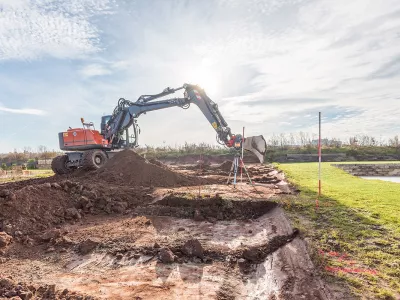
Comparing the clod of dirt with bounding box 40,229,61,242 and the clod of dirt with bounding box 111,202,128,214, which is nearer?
the clod of dirt with bounding box 40,229,61,242

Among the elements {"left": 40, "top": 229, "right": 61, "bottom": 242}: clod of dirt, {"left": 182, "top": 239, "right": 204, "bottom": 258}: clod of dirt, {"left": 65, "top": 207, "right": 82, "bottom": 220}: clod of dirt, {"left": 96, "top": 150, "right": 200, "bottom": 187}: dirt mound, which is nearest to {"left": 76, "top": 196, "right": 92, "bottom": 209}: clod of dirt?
{"left": 65, "top": 207, "right": 82, "bottom": 220}: clod of dirt

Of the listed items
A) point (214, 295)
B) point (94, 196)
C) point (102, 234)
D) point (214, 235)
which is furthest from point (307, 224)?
point (94, 196)

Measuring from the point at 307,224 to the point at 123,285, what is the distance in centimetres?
379

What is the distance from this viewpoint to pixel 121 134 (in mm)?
15945

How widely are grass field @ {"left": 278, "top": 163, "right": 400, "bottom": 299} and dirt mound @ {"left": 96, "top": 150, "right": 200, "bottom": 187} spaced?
519 centimetres

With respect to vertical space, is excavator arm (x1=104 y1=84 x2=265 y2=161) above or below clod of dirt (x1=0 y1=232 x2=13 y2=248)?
above

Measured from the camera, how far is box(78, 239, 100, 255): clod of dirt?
5.12 meters

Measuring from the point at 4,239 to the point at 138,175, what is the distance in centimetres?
669

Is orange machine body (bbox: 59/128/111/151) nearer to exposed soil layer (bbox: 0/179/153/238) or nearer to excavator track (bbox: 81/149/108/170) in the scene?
excavator track (bbox: 81/149/108/170)

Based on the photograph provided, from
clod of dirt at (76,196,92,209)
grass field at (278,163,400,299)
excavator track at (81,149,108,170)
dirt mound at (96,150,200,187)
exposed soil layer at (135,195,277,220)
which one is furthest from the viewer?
excavator track at (81,149,108,170)

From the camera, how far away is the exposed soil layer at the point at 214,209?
754 centimetres

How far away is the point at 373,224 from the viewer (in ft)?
18.5

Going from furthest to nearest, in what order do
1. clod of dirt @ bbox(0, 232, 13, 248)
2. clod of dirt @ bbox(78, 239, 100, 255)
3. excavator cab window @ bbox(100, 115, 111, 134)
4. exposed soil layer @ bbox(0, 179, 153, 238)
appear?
excavator cab window @ bbox(100, 115, 111, 134) → exposed soil layer @ bbox(0, 179, 153, 238) → clod of dirt @ bbox(0, 232, 13, 248) → clod of dirt @ bbox(78, 239, 100, 255)

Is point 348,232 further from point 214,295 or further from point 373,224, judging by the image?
point 214,295
